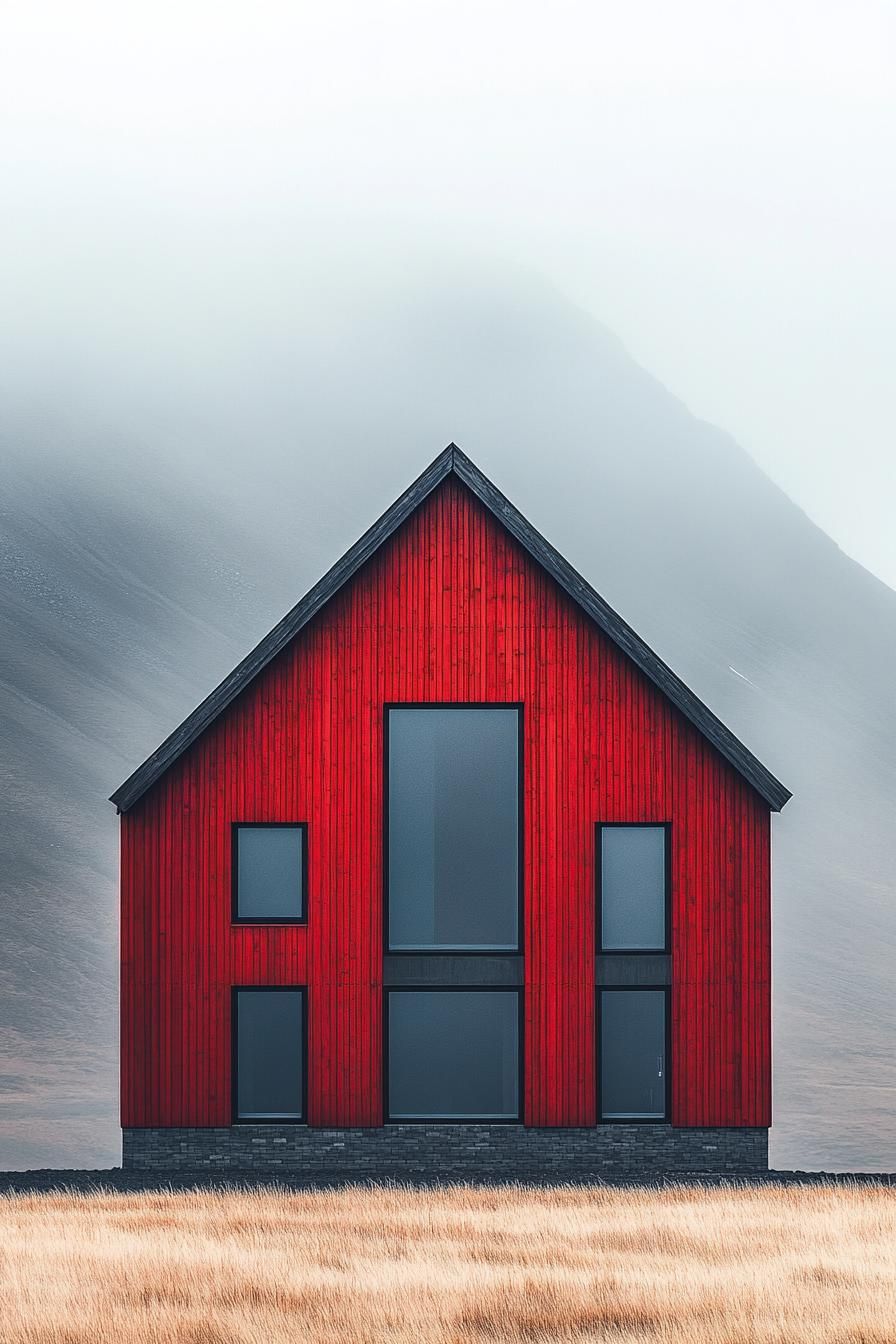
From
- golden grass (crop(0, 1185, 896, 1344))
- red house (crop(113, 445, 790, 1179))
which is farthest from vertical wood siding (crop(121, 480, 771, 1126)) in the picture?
golden grass (crop(0, 1185, 896, 1344))

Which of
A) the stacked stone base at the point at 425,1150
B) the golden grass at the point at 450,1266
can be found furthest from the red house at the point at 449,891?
the golden grass at the point at 450,1266

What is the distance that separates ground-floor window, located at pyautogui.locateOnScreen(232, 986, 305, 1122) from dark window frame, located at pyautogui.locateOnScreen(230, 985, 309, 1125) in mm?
15

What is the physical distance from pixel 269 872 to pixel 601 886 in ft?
16.3

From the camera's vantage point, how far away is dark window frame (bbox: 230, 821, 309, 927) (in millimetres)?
24719

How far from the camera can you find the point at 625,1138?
24.5m

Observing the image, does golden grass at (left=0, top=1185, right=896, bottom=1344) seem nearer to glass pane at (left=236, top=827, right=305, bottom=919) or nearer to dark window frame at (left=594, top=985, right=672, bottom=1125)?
dark window frame at (left=594, top=985, right=672, bottom=1125)

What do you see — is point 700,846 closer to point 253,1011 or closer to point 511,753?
point 511,753

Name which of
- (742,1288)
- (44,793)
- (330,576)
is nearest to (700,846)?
(330,576)

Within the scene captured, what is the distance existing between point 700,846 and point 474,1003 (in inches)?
162

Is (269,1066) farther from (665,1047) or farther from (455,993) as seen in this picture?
(665,1047)

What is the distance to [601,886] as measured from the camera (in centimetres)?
2489

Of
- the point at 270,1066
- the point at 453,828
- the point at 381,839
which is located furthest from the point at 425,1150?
the point at 453,828

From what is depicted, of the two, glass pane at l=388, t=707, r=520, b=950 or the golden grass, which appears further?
glass pane at l=388, t=707, r=520, b=950

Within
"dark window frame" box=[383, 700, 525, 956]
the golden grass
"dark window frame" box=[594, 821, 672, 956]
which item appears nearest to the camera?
the golden grass
